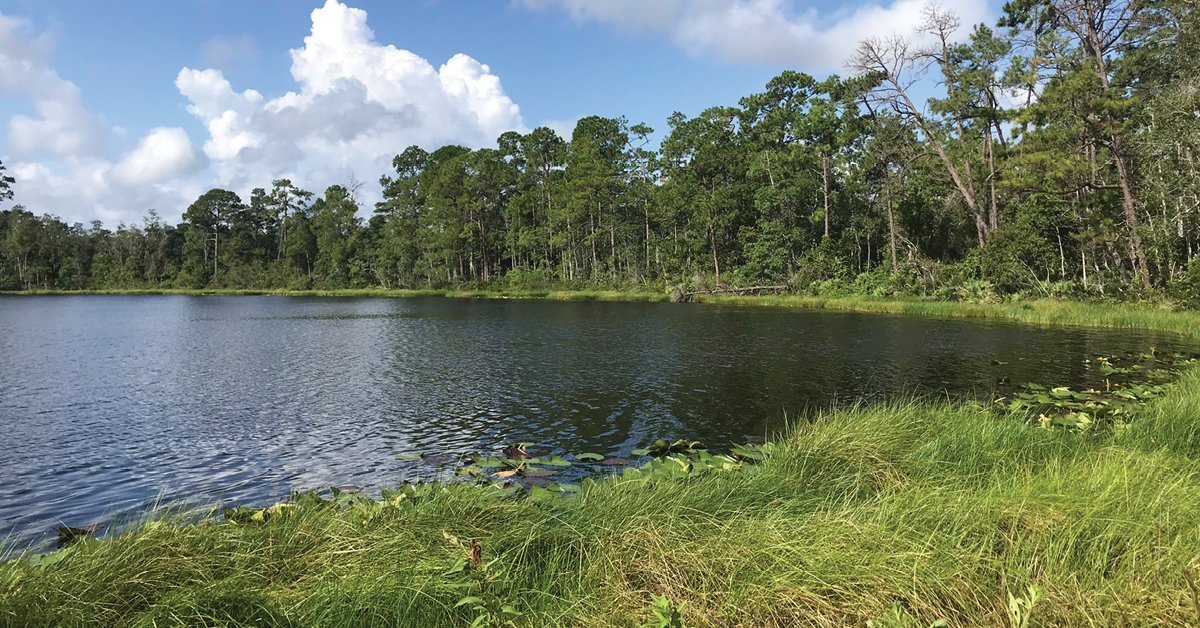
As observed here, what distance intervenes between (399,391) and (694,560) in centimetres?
1304

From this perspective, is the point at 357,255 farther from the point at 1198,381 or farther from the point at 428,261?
the point at 1198,381

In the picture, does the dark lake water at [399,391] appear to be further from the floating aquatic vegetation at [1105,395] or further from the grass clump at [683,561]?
the grass clump at [683,561]

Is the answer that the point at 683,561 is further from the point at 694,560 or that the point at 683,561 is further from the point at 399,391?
the point at 399,391

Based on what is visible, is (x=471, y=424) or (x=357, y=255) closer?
(x=471, y=424)

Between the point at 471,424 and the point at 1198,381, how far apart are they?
12.8m

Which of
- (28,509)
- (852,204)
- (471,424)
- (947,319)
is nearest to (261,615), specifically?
(28,509)

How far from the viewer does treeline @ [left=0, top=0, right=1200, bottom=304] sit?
83.6 ft

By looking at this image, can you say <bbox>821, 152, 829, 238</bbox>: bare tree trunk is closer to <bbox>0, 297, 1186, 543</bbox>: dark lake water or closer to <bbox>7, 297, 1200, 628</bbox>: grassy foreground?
<bbox>0, 297, 1186, 543</bbox>: dark lake water

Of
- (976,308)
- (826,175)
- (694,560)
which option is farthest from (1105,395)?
(826,175)

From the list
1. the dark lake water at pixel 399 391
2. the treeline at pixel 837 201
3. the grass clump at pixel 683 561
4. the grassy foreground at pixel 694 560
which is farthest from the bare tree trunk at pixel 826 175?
the grass clump at pixel 683 561

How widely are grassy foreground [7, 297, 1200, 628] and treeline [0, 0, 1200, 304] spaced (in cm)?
2433

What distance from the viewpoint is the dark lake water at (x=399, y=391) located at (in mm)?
9203

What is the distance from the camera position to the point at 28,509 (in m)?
7.64

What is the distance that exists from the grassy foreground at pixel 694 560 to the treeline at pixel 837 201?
24.3 meters
